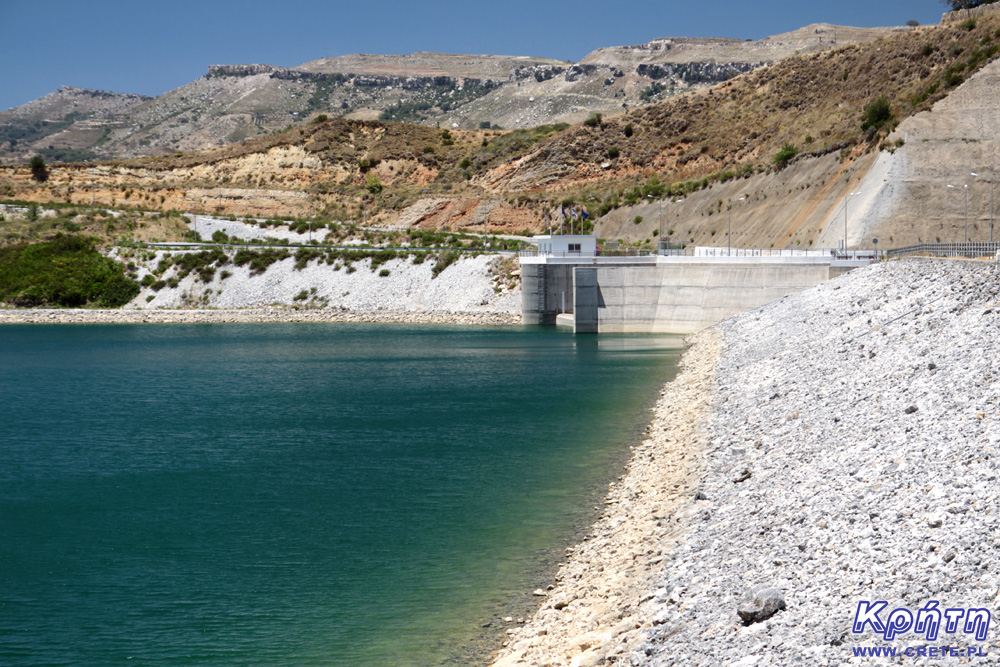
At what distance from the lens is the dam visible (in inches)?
2387

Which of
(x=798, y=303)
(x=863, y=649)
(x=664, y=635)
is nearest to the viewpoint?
(x=863, y=649)

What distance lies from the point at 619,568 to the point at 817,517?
11.7ft

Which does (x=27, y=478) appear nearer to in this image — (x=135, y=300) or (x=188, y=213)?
(x=135, y=300)

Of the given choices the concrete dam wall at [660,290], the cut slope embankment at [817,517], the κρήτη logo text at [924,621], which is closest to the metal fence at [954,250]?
the concrete dam wall at [660,290]

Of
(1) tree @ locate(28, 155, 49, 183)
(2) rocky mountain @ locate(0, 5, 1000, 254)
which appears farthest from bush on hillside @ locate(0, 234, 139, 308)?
(1) tree @ locate(28, 155, 49, 183)

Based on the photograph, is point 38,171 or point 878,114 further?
point 38,171

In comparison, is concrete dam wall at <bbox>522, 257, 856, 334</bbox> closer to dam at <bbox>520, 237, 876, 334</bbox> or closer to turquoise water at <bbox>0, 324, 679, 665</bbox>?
dam at <bbox>520, 237, 876, 334</bbox>

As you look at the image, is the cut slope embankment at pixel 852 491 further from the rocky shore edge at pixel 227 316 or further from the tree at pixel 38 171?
the tree at pixel 38 171

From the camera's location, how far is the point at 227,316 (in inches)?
3435

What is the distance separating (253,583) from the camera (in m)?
17.4

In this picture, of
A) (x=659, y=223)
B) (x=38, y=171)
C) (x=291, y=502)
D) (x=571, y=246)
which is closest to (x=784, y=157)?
(x=659, y=223)

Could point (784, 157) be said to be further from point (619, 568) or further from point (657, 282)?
point (619, 568)

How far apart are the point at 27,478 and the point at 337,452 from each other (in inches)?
356

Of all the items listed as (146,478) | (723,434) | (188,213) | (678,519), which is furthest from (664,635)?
(188,213)
